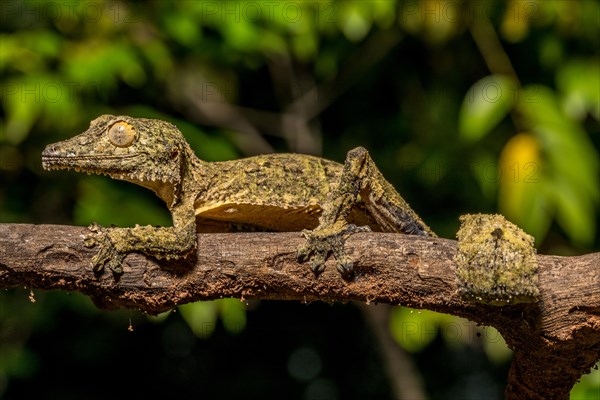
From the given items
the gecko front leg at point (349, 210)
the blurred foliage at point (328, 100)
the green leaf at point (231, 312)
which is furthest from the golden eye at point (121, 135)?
the green leaf at point (231, 312)

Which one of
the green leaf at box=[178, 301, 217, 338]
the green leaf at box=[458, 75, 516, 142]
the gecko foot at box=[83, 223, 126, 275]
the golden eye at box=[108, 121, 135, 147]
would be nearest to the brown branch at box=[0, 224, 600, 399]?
the gecko foot at box=[83, 223, 126, 275]

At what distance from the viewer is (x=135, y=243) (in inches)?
142

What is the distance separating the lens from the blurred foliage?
5.26 m

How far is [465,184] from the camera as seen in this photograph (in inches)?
267

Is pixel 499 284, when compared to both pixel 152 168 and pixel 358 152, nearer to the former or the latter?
pixel 358 152

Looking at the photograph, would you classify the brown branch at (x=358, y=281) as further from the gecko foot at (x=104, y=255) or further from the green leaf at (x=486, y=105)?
the green leaf at (x=486, y=105)

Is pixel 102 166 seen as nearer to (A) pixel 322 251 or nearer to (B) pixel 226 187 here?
(B) pixel 226 187

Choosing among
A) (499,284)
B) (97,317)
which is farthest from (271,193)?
(97,317)

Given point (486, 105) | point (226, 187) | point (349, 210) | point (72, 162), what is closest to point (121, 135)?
point (72, 162)

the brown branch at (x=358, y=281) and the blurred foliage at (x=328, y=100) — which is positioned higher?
the blurred foliage at (x=328, y=100)

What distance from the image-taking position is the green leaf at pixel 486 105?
5035 mm

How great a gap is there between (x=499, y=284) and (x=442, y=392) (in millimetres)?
5275

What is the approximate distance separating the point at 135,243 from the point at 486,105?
2523 millimetres

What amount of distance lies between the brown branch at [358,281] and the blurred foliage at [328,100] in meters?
0.59
